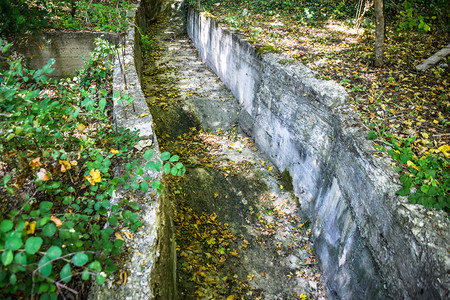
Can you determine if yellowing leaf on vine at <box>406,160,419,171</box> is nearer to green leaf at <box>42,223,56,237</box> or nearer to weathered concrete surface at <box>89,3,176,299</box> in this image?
weathered concrete surface at <box>89,3,176,299</box>

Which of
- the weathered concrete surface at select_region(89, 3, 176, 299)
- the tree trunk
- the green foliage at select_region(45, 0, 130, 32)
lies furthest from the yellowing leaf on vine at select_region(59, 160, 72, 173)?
the green foliage at select_region(45, 0, 130, 32)

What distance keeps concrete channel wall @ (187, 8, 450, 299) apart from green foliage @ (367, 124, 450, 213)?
98mm

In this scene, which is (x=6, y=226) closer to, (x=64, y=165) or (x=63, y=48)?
(x=64, y=165)

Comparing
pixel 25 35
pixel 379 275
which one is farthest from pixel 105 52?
pixel 379 275

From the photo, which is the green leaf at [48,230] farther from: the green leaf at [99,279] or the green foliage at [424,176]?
the green foliage at [424,176]

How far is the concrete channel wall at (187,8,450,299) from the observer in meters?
2.55

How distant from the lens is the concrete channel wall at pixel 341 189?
255 centimetres

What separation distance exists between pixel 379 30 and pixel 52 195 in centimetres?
604

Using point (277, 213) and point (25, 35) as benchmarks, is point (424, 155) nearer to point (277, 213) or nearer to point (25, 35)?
point (277, 213)

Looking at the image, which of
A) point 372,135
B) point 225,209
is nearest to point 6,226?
point 372,135

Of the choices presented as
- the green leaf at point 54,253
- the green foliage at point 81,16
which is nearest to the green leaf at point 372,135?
the green leaf at point 54,253

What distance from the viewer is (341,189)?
393cm

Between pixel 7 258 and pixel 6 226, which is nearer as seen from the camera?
pixel 7 258

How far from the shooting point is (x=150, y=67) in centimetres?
938
